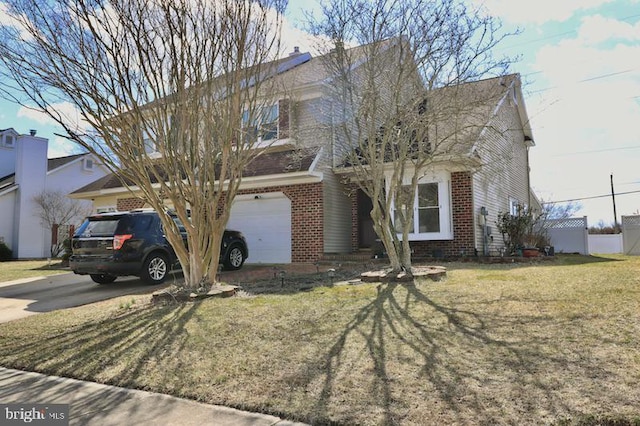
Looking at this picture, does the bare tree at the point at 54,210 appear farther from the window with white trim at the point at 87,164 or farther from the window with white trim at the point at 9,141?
the window with white trim at the point at 9,141

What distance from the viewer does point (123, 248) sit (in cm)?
962

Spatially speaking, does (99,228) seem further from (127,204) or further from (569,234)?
(569,234)

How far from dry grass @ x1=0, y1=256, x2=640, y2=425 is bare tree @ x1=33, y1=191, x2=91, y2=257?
19.2 meters

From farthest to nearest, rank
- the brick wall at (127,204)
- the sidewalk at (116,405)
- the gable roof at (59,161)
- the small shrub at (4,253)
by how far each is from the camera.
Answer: the gable roof at (59,161) → the small shrub at (4,253) → the brick wall at (127,204) → the sidewalk at (116,405)

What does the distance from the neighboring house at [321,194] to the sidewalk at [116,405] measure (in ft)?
27.9

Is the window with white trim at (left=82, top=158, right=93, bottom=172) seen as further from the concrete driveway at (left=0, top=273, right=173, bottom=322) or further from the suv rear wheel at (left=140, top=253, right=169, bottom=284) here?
the suv rear wheel at (left=140, top=253, right=169, bottom=284)

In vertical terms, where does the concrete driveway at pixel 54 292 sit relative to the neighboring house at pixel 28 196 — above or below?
below

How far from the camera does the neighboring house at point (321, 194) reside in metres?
13.2

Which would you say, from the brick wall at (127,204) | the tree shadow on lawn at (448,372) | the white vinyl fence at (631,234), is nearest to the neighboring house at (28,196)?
the brick wall at (127,204)

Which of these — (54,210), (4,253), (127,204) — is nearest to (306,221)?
(127,204)

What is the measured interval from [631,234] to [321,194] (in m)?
13.2

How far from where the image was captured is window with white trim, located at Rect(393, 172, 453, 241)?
13.2 m

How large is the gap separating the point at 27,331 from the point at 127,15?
15.6 ft

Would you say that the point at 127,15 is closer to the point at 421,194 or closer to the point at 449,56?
the point at 449,56
